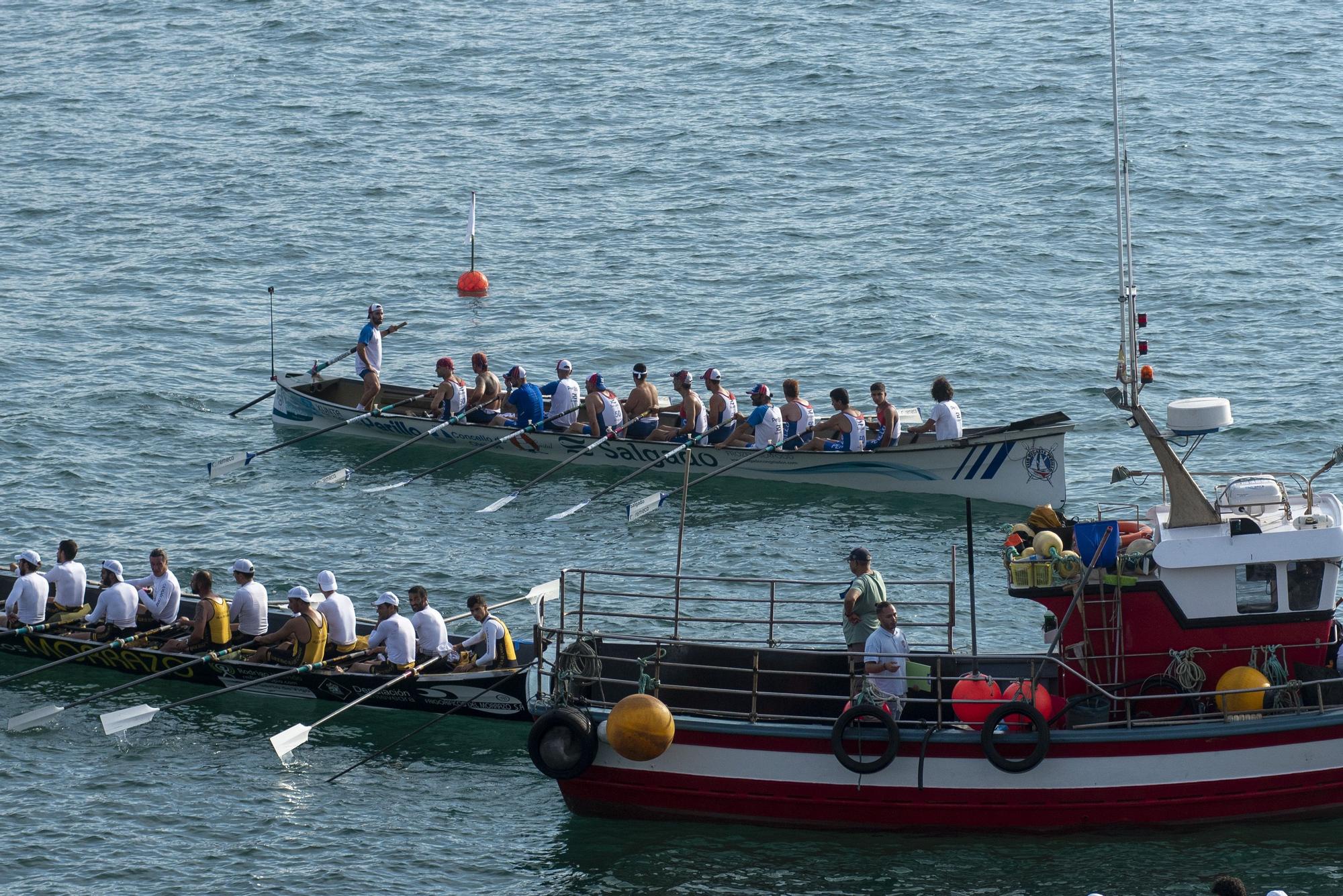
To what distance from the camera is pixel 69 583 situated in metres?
24.5

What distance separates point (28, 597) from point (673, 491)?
10.9 metres

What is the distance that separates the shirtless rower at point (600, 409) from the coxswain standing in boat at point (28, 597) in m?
10.1

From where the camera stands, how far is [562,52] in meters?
56.0

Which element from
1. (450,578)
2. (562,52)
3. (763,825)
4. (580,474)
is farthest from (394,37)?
(763,825)

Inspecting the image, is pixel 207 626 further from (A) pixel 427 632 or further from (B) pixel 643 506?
(B) pixel 643 506

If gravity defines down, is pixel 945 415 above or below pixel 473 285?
below

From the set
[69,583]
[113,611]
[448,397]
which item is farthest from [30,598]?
[448,397]

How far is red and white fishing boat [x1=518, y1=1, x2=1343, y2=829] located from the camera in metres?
18.1

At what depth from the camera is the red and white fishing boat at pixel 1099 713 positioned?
1811 cm

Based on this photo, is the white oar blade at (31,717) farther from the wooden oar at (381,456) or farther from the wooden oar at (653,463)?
the wooden oar at (381,456)

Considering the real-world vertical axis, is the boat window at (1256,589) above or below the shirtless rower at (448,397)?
below

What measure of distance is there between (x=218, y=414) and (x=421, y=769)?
1586cm

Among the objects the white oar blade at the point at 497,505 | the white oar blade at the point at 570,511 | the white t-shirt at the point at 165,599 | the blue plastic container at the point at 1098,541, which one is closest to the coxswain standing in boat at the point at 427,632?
the white t-shirt at the point at 165,599

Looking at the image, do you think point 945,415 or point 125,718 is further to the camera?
point 945,415
